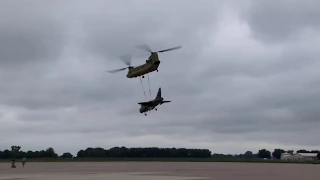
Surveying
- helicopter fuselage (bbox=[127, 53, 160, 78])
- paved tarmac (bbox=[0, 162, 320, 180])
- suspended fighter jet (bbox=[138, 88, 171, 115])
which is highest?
helicopter fuselage (bbox=[127, 53, 160, 78])

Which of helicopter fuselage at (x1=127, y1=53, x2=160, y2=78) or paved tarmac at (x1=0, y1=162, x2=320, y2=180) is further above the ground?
helicopter fuselage at (x1=127, y1=53, x2=160, y2=78)

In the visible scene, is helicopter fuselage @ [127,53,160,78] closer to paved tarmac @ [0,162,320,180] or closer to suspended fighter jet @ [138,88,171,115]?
suspended fighter jet @ [138,88,171,115]

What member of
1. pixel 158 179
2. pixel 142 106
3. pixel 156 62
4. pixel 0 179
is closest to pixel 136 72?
pixel 156 62

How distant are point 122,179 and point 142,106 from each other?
2564 cm

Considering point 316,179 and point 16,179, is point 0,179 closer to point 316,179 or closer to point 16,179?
point 16,179

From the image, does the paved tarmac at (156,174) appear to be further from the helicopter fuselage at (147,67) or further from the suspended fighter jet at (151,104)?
the helicopter fuselage at (147,67)

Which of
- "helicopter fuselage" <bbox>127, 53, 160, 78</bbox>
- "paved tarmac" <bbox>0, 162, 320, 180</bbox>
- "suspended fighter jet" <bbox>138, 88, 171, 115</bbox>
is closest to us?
"paved tarmac" <bbox>0, 162, 320, 180</bbox>

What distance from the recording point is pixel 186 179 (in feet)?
156

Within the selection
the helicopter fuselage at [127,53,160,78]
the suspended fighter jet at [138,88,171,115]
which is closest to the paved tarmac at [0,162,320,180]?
the suspended fighter jet at [138,88,171,115]

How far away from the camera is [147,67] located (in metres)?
58.0

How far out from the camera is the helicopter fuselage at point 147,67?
5684cm


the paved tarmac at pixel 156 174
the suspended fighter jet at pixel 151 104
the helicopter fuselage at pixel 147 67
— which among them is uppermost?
the helicopter fuselage at pixel 147 67

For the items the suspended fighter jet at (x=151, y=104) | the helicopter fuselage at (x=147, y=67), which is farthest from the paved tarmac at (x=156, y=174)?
the helicopter fuselage at (x=147, y=67)

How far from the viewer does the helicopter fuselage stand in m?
56.8
